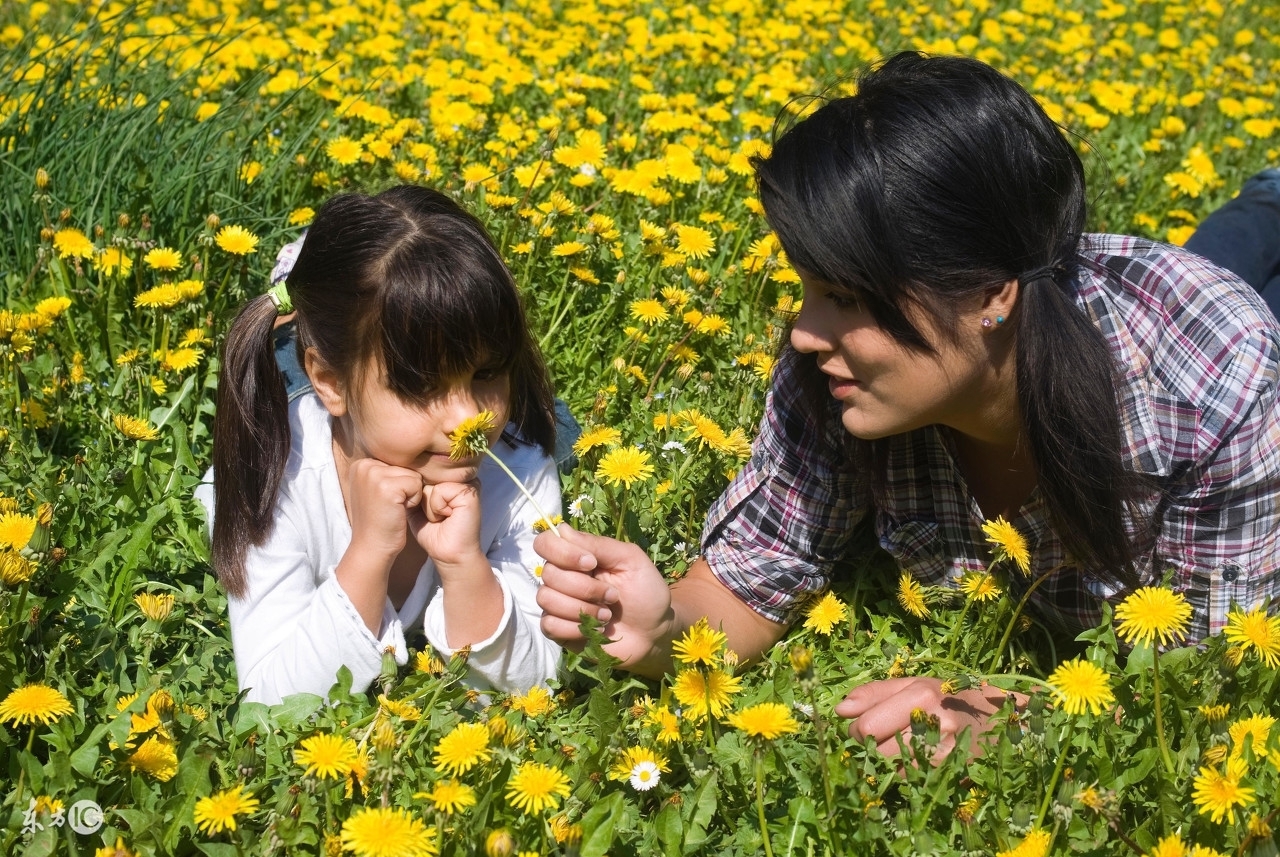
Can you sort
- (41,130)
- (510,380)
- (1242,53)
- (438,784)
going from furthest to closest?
1. (1242,53)
2. (41,130)
3. (510,380)
4. (438,784)

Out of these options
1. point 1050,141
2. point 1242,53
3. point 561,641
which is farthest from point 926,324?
point 1242,53

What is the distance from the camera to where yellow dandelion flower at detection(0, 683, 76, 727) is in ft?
5.36

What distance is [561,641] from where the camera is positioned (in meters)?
1.90

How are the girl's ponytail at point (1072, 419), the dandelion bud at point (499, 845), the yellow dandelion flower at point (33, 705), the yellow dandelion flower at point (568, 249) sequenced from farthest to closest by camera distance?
the yellow dandelion flower at point (568, 249) → the girl's ponytail at point (1072, 419) → the yellow dandelion flower at point (33, 705) → the dandelion bud at point (499, 845)

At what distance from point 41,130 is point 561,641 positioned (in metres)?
2.27

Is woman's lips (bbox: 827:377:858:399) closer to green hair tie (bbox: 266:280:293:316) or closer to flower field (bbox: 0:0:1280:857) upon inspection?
flower field (bbox: 0:0:1280:857)

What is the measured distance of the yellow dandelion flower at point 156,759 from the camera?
162 centimetres

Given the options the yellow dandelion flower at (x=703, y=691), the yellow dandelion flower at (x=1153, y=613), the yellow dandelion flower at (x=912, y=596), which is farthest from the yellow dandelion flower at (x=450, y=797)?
the yellow dandelion flower at (x=912, y=596)

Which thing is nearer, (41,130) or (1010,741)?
(1010,741)

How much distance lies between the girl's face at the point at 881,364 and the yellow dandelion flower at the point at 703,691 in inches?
17.4

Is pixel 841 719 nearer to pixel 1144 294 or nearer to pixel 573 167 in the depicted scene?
pixel 1144 294

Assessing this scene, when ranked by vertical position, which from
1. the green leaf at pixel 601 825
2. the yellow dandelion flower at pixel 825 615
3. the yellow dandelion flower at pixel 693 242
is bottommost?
the yellow dandelion flower at pixel 825 615

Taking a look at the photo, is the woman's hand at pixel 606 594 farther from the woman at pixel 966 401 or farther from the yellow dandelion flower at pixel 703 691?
the yellow dandelion flower at pixel 703 691

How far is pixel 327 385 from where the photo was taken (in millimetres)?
2180
